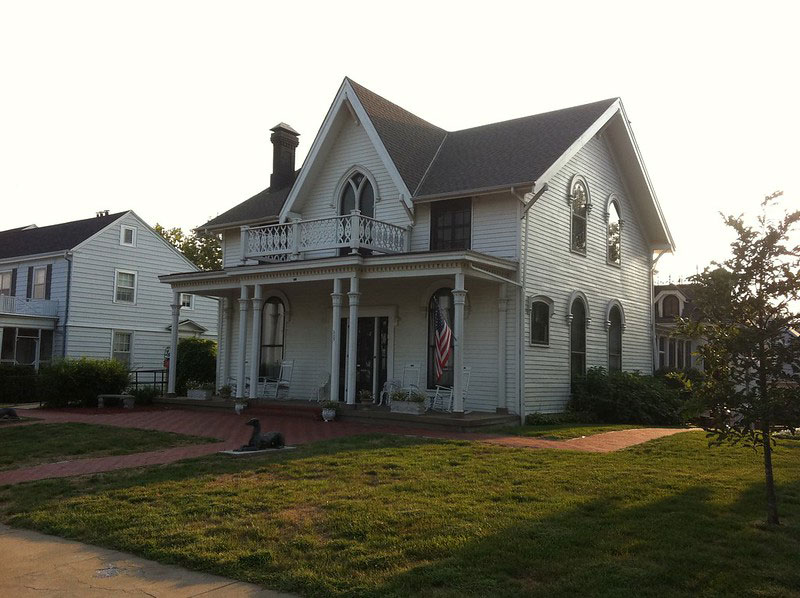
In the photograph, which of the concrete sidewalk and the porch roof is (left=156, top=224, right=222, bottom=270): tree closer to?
the porch roof

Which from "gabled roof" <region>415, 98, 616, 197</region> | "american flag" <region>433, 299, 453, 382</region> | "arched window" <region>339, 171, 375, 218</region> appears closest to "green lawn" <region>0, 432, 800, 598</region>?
"american flag" <region>433, 299, 453, 382</region>

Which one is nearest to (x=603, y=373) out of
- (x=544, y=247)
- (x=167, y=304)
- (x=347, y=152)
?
(x=544, y=247)

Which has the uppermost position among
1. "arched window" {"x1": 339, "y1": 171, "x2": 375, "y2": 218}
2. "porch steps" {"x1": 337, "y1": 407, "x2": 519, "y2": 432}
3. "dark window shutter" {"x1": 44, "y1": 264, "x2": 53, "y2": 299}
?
"arched window" {"x1": 339, "y1": 171, "x2": 375, "y2": 218}

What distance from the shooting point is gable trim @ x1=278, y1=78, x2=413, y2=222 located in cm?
1853

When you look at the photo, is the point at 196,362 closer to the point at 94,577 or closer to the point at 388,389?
the point at 388,389

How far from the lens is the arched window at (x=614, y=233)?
2180 centimetres

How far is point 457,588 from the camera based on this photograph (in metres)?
5.07

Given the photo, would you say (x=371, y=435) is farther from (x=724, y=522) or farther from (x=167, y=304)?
(x=167, y=304)

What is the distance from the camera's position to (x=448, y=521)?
681 centimetres

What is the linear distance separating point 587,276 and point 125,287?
21277 mm

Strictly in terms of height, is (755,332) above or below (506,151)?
below

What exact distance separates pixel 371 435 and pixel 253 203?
488 inches

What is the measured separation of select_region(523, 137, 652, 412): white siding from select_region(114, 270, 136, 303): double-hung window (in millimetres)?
21085

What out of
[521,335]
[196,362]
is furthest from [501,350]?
[196,362]
